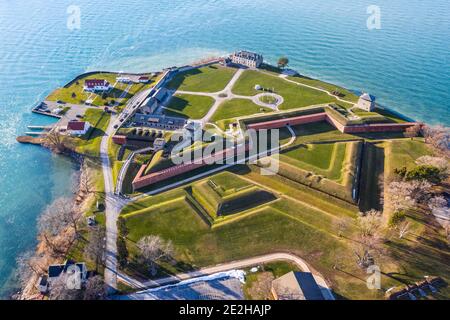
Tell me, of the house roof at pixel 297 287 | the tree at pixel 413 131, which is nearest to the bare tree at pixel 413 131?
the tree at pixel 413 131

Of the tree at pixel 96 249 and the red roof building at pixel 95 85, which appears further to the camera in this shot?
the red roof building at pixel 95 85

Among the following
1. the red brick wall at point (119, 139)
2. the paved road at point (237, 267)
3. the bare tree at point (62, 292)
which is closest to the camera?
the bare tree at point (62, 292)

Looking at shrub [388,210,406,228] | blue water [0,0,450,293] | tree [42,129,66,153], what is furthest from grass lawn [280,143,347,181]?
tree [42,129,66,153]

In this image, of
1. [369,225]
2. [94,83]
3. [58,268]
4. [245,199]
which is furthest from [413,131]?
[94,83]

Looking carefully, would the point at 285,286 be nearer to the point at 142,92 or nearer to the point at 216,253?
the point at 216,253

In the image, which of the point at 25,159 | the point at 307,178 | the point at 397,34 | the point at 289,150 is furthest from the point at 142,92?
the point at 397,34

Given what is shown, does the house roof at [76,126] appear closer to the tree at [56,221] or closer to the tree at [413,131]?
the tree at [56,221]
